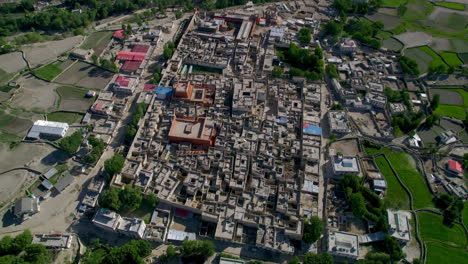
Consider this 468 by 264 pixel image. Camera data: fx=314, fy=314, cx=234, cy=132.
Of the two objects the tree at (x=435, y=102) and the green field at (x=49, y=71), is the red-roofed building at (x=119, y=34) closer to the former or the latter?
the green field at (x=49, y=71)

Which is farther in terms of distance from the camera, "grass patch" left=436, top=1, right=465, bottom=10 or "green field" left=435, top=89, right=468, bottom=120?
"grass patch" left=436, top=1, right=465, bottom=10

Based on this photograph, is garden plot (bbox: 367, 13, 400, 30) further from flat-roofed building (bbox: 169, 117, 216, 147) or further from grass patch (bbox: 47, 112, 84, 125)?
grass patch (bbox: 47, 112, 84, 125)

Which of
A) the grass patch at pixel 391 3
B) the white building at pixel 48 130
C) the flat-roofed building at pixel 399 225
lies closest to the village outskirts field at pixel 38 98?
the white building at pixel 48 130

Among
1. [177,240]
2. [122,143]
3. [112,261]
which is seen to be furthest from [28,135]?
[177,240]

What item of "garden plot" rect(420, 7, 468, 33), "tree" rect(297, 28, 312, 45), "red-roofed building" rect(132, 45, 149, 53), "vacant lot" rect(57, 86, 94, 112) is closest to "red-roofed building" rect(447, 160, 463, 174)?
"tree" rect(297, 28, 312, 45)

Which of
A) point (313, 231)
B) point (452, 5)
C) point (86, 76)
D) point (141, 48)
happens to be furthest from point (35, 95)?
point (452, 5)

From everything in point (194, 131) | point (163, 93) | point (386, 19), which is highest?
point (386, 19)

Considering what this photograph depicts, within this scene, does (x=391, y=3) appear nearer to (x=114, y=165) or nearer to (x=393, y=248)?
(x=393, y=248)
